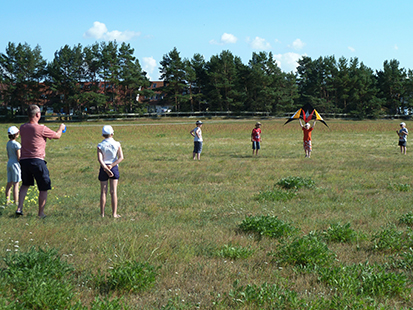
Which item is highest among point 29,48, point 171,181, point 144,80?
point 29,48

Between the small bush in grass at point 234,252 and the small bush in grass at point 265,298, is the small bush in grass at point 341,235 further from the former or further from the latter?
the small bush in grass at point 265,298

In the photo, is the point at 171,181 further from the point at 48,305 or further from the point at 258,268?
the point at 48,305

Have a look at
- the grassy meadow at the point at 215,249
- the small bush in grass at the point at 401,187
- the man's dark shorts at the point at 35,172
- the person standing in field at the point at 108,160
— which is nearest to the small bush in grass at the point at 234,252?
the grassy meadow at the point at 215,249

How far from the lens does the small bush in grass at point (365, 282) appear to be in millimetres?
4098

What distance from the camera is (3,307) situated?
10.9 feet

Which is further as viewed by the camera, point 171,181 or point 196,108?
point 196,108

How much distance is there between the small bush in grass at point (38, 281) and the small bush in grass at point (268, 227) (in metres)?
2.95

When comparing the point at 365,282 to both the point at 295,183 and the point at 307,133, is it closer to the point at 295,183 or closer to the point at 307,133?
the point at 295,183

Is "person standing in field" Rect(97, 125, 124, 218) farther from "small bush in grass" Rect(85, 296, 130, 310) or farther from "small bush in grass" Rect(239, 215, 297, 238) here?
"small bush in grass" Rect(85, 296, 130, 310)

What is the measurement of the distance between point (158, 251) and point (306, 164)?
12458 millimetres

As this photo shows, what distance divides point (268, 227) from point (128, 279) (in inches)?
108

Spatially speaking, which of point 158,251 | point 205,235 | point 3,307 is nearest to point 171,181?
point 205,235

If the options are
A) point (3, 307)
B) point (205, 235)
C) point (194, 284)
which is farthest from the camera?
point (205, 235)

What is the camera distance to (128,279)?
421 cm
